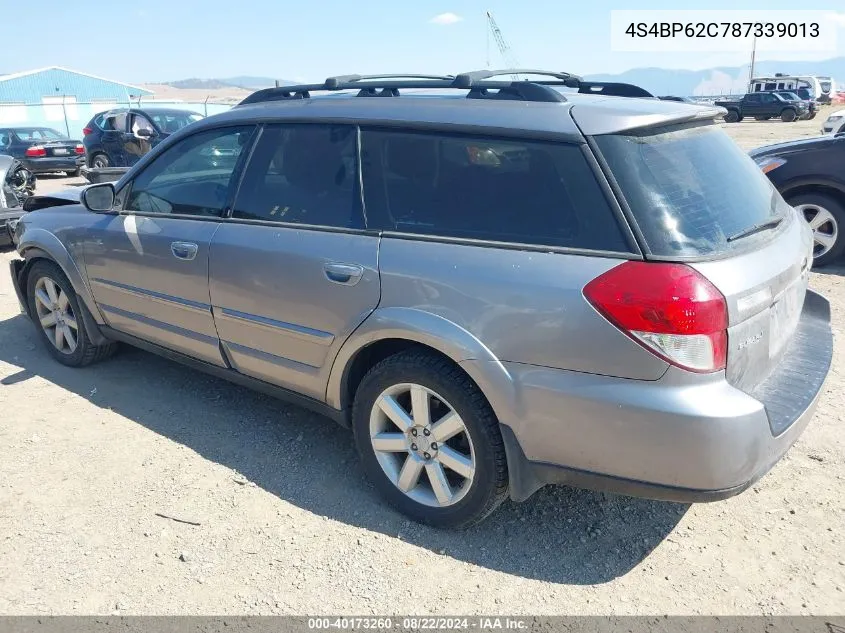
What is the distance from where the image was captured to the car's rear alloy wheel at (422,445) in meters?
2.77

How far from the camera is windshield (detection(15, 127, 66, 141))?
680 inches

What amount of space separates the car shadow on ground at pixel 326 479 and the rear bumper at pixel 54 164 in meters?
13.9

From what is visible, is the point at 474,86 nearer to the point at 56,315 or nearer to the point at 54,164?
the point at 56,315

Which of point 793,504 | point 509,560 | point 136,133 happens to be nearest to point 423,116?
point 509,560

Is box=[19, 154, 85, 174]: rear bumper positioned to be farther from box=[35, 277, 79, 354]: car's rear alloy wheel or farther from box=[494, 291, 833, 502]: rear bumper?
box=[494, 291, 833, 502]: rear bumper

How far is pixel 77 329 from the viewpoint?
454 cm

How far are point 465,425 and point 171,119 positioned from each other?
12859mm

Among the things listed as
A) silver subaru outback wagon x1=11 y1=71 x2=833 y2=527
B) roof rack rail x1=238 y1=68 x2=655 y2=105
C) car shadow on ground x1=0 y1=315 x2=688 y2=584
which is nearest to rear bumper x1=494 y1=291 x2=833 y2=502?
silver subaru outback wagon x1=11 y1=71 x2=833 y2=527

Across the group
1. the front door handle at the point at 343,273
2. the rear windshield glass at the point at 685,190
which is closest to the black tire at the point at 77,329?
the front door handle at the point at 343,273

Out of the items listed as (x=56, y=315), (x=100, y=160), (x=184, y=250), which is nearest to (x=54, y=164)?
(x=100, y=160)

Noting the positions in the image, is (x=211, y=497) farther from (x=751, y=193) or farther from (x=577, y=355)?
(x=751, y=193)

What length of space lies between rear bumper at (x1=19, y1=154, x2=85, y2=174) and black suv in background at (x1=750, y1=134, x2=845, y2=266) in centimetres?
1587

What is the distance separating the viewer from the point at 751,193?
9.51ft

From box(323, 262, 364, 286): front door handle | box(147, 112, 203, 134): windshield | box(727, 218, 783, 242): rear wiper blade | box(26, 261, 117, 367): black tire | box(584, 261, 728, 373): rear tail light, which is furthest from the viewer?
box(147, 112, 203, 134): windshield
